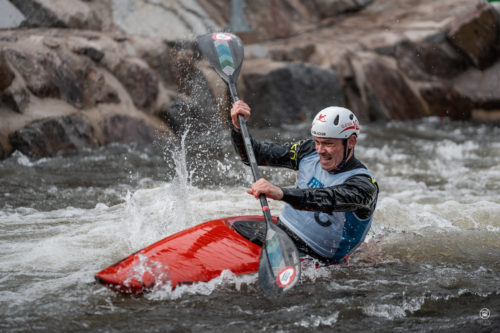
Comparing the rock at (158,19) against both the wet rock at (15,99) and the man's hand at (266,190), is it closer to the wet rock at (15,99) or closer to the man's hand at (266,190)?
the wet rock at (15,99)

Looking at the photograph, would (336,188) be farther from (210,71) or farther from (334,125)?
(210,71)

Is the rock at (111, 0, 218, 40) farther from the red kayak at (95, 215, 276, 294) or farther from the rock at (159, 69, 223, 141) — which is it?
the red kayak at (95, 215, 276, 294)

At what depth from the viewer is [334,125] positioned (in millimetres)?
3359

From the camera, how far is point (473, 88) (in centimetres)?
1102

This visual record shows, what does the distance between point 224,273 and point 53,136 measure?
4173mm

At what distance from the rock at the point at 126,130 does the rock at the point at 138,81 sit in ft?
1.03

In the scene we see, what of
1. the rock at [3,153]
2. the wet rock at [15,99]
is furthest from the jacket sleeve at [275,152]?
the wet rock at [15,99]

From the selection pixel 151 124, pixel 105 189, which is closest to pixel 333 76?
pixel 151 124

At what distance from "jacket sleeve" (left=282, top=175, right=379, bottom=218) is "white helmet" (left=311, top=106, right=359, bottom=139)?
0.97 ft

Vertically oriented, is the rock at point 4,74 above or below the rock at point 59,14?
below

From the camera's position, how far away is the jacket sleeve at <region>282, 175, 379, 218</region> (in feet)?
10.2

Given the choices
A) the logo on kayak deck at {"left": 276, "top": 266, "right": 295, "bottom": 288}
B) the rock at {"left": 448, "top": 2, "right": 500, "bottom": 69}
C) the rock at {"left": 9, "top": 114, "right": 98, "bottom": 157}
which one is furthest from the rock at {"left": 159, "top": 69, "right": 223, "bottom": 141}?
the rock at {"left": 448, "top": 2, "right": 500, "bottom": 69}

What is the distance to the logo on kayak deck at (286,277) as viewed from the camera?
3.02 m

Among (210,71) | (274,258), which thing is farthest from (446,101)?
(274,258)
